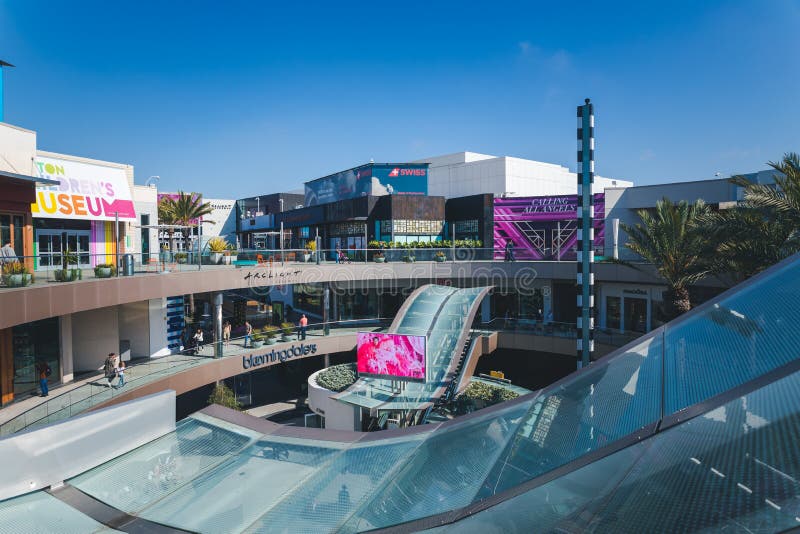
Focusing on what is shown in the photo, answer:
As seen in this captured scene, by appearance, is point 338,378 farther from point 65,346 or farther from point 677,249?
Answer: point 677,249

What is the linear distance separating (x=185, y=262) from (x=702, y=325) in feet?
73.5

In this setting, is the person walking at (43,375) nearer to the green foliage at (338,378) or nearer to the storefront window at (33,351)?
the storefront window at (33,351)

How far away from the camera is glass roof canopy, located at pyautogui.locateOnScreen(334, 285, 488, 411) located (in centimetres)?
2108

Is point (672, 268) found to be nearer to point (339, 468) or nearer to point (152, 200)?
point (339, 468)

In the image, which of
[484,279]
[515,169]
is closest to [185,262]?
[484,279]

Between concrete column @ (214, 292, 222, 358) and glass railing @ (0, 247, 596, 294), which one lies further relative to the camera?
concrete column @ (214, 292, 222, 358)

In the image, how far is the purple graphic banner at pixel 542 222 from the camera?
114 ft

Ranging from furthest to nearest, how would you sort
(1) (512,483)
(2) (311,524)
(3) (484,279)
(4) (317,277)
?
(3) (484,279)
(4) (317,277)
(2) (311,524)
(1) (512,483)

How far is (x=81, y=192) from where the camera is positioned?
2516 cm

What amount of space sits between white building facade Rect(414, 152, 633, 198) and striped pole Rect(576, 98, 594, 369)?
21969 mm

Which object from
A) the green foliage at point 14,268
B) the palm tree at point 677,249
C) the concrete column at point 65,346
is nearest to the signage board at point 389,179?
the palm tree at point 677,249

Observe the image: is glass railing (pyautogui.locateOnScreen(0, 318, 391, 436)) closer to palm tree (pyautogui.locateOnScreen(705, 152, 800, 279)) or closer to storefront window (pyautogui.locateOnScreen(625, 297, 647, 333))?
storefront window (pyautogui.locateOnScreen(625, 297, 647, 333))

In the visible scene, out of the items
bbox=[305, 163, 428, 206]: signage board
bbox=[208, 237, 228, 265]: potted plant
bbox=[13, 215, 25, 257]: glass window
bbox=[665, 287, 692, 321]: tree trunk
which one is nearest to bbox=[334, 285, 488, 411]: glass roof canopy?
bbox=[665, 287, 692, 321]: tree trunk

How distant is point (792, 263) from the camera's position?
15.3ft
